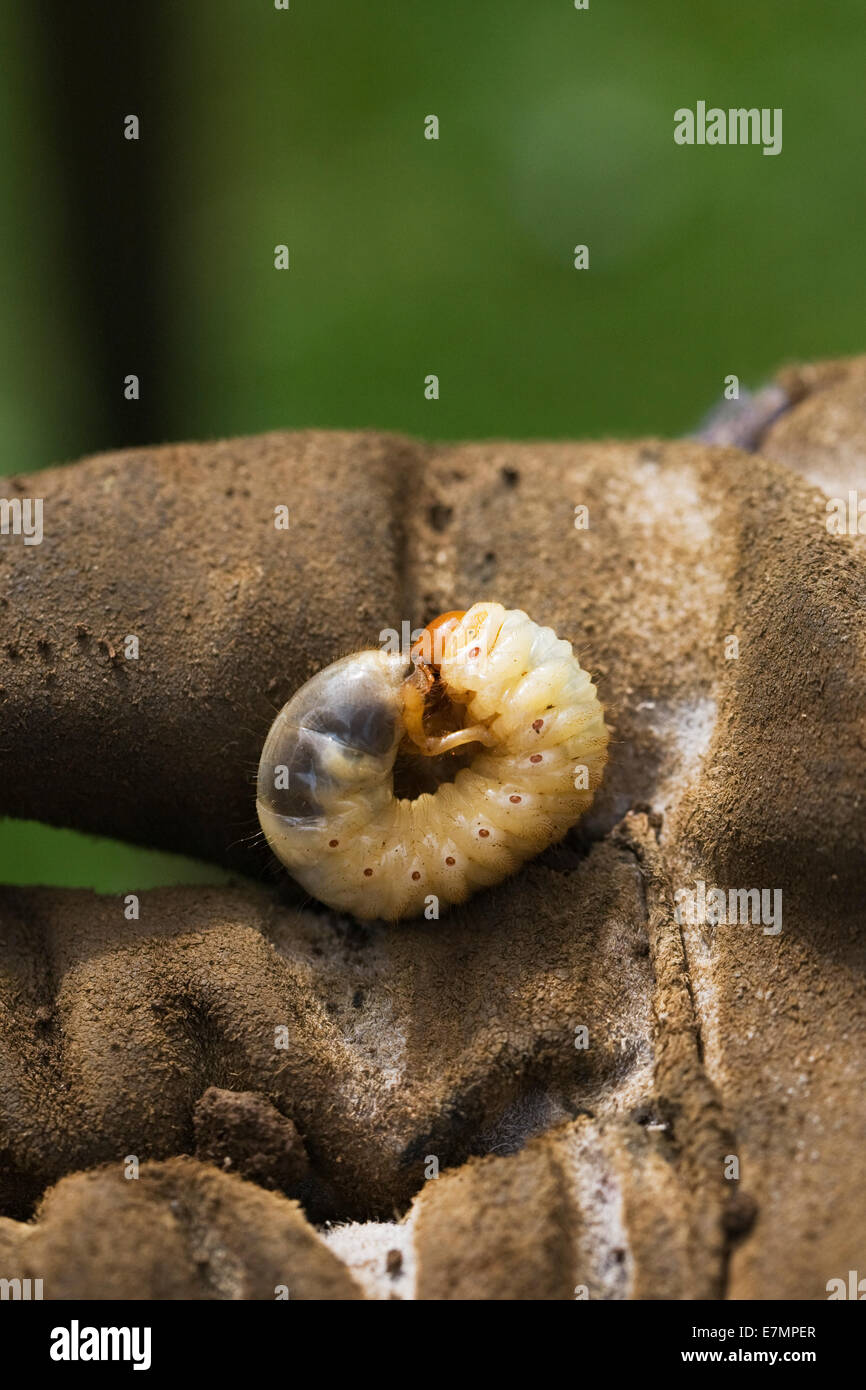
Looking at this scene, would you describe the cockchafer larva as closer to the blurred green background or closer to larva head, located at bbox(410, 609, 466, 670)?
larva head, located at bbox(410, 609, 466, 670)

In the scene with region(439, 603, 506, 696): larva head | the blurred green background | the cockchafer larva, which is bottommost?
the cockchafer larva

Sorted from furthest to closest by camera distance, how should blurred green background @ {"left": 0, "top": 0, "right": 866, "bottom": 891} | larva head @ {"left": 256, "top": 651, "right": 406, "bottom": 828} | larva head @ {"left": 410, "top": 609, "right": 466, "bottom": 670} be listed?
blurred green background @ {"left": 0, "top": 0, "right": 866, "bottom": 891}
larva head @ {"left": 410, "top": 609, "right": 466, "bottom": 670}
larva head @ {"left": 256, "top": 651, "right": 406, "bottom": 828}

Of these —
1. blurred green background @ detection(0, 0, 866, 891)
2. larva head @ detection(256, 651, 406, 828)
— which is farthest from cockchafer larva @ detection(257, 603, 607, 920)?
blurred green background @ detection(0, 0, 866, 891)

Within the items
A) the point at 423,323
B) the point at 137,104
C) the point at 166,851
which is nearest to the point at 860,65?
the point at 423,323

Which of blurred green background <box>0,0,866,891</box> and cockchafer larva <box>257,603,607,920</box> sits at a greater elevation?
blurred green background <box>0,0,866,891</box>

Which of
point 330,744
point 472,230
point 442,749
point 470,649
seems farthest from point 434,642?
point 472,230

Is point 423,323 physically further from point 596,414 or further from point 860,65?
point 860,65

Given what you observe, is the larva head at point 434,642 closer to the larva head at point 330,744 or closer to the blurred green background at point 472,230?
the larva head at point 330,744
